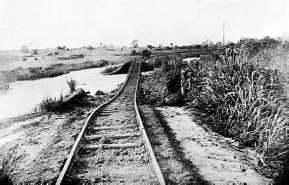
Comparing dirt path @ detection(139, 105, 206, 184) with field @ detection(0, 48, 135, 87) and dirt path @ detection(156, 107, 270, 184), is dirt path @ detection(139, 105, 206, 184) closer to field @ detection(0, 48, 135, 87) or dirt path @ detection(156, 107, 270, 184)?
dirt path @ detection(156, 107, 270, 184)

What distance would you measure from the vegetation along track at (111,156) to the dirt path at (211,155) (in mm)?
938

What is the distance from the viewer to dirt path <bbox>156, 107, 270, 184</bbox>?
4.36 meters

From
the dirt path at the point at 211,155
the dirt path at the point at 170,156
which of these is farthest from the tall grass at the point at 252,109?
the dirt path at the point at 170,156

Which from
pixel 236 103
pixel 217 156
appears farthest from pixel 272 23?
pixel 217 156

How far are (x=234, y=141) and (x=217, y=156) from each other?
3.52ft

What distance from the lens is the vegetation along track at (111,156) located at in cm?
422

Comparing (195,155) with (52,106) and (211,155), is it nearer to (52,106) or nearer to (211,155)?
(211,155)

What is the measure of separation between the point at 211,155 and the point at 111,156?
214 centimetres

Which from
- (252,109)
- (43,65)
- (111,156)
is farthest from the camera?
(43,65)

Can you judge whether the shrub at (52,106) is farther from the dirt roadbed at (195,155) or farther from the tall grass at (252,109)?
the tall grass at (252,109)

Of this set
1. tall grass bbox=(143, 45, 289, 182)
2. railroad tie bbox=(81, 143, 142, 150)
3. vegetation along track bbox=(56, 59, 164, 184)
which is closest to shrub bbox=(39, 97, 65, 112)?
vegetation along track bbox=(56, 59, 164, 184)

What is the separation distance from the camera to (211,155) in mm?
5340

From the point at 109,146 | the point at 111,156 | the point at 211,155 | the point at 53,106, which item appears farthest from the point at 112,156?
the point at 53,106

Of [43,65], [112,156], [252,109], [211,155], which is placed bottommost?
[211,155]
